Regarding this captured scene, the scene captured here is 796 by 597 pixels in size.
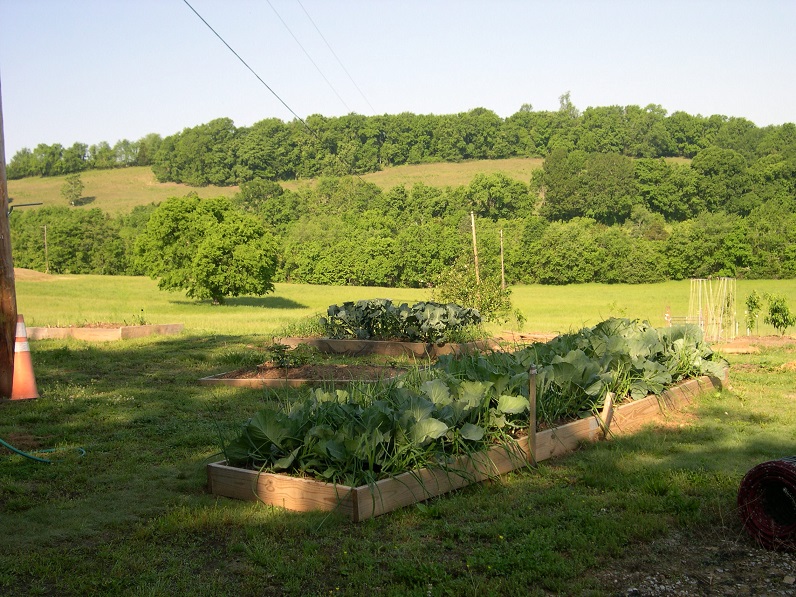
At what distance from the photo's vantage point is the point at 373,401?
5645 mm

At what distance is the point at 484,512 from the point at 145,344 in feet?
38.6

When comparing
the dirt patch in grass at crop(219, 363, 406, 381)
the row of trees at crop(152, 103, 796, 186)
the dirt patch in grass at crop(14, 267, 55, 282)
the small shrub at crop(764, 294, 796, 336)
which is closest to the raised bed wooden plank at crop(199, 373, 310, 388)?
the dirt patch in grass at crop(219, 363, 406, 381)

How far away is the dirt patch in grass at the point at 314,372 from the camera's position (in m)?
9.75

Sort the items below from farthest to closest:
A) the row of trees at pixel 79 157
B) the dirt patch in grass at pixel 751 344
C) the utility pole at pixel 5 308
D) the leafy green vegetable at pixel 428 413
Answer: the row of trees at pixel 79 157 → the dirt patch in grass at pixel 751 344 → the utility pole at pixel 5 308 → the leafy green vegetable at pixel 428 413

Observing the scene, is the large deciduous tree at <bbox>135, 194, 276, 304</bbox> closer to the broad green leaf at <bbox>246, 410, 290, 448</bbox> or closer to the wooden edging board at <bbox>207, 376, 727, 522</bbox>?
the wooden edging board at <bbox>207, 376, 727, 522</bbox>

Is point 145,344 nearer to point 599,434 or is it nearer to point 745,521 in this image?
point 599,434

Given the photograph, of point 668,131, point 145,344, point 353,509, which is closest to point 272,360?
point 145,344

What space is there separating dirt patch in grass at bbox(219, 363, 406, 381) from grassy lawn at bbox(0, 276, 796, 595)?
150cm

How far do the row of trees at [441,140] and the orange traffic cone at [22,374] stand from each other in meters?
69.5

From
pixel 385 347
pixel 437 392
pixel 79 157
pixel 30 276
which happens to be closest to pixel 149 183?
pixel 79 157

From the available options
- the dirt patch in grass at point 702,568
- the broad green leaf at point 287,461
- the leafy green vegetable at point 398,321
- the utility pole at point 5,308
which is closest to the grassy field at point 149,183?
the leafy green vegetable at point 398,321

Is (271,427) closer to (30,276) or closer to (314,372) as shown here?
(314,372)

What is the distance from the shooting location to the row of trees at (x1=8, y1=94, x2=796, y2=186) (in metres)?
79.8

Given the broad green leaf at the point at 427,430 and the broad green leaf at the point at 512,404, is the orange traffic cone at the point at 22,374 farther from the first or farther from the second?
the broad green leaf at the point at 512,404
